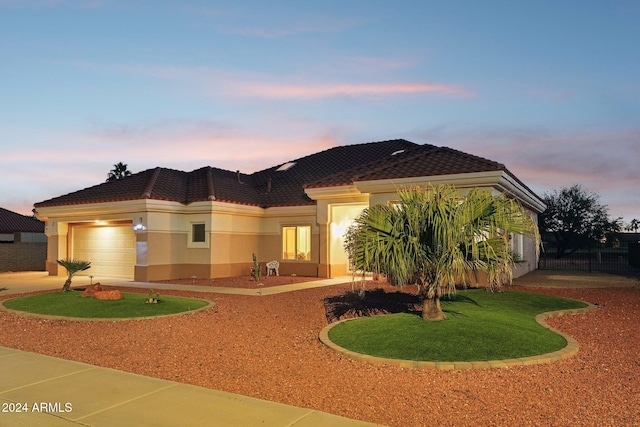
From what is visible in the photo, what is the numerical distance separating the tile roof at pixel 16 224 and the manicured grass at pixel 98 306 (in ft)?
76.0

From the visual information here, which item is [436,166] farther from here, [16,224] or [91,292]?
[16,224]

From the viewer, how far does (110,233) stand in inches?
916

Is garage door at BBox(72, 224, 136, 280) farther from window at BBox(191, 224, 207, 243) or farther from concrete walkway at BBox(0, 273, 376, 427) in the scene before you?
concrete walkway at BBox(0, 273, 376, 427)

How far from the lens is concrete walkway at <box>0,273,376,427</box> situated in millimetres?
4906

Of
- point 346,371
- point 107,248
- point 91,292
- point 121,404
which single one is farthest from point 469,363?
point 107,248

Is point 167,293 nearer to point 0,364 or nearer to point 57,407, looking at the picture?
point 0,364

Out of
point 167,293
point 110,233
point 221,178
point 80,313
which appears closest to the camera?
point 80,313

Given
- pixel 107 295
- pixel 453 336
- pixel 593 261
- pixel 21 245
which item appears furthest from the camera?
pixel 593 261

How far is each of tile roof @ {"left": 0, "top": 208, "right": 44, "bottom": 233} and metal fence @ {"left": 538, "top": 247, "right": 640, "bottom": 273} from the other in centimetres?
3497

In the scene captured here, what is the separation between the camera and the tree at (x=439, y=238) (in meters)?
8.42

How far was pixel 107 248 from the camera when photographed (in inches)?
920

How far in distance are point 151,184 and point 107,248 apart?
13.8ft

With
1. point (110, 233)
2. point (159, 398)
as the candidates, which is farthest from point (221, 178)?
point (159, 398)

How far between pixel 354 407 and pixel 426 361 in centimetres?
202
